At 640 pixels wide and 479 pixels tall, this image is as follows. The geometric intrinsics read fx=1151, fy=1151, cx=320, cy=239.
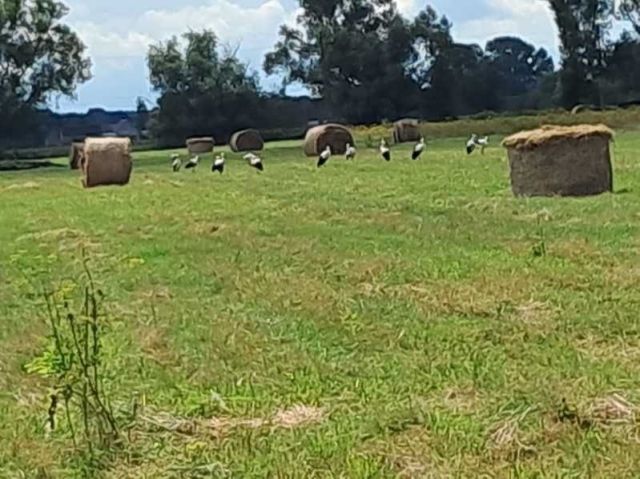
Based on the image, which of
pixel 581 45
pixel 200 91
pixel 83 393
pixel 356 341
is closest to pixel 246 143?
pixel 200 91

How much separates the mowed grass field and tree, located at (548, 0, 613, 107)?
32345 mm

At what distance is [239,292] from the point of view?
21.0 feet

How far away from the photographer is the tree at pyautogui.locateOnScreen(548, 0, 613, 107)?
137 feet

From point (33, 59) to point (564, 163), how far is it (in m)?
30.1

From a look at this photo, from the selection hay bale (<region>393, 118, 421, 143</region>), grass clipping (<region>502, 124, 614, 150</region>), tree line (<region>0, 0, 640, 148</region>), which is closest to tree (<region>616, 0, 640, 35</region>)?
tree line (<region>0, 0, 640, 148</region>)

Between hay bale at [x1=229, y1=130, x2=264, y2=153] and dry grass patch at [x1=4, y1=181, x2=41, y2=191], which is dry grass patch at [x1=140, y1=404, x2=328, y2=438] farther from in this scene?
hay bale at [x1=229, y1=130, x2=264, y2=153]

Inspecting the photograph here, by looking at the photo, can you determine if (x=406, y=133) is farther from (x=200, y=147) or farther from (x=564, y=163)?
(x=564, y=163)

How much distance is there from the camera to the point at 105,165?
17.9 m

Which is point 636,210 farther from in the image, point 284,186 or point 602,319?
point 284,186

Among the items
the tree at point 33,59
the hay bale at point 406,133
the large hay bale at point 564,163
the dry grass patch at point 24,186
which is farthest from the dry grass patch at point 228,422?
the tree at point 33,59

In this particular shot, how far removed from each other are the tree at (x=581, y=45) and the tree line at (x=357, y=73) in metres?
0.04

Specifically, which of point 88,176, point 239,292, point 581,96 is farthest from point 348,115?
→ point 239,292

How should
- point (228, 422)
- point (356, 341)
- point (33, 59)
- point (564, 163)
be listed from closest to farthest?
point (228, 422), point (356, 341), point (564, 163), point (33, 59)

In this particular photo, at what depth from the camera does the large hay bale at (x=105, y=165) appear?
17.8 meters
